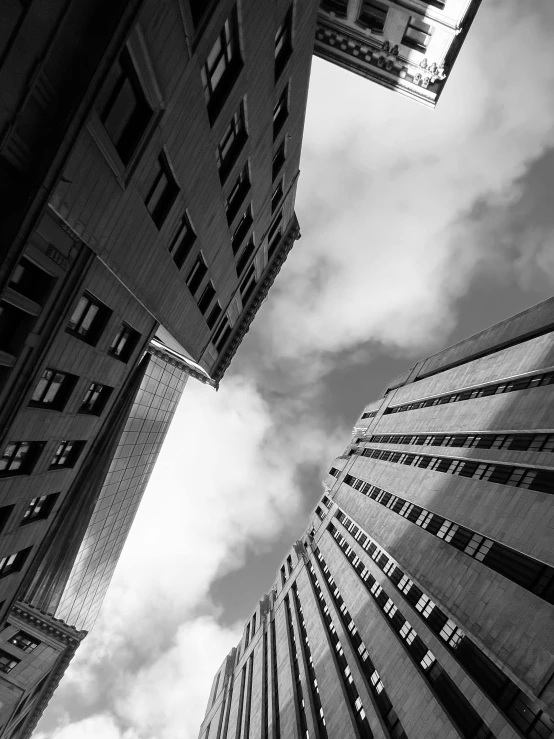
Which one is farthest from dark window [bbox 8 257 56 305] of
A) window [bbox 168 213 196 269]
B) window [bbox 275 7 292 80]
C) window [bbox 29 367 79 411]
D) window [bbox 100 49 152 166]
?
window [bbox 275 7 292 80]

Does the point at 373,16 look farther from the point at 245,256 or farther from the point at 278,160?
the point at 245,256

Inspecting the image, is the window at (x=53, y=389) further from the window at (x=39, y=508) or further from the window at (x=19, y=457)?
the window at (x=39, y=508)

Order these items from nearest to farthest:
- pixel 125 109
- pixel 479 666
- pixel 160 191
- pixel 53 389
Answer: pixel 125 109, pixel 160 191, pixel 53 389, pixel 479 666

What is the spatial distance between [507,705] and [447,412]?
3055 cm

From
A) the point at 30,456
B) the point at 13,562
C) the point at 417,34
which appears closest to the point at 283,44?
the point at 417,34

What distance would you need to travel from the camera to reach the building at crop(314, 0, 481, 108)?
111 ft

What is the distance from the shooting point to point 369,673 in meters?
36.6

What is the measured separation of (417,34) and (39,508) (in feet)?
153

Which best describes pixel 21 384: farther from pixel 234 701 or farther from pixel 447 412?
pixel 234 701

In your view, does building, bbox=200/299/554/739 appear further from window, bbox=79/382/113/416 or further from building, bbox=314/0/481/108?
window, bbox=79/382/113/416

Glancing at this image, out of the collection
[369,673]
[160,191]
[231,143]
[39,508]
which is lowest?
[369,673]

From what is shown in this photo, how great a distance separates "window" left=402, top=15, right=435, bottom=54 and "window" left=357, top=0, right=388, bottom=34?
2251 mm

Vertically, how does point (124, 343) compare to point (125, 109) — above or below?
below

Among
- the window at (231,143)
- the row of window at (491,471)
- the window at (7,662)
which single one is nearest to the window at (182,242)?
the window at (231,143)
